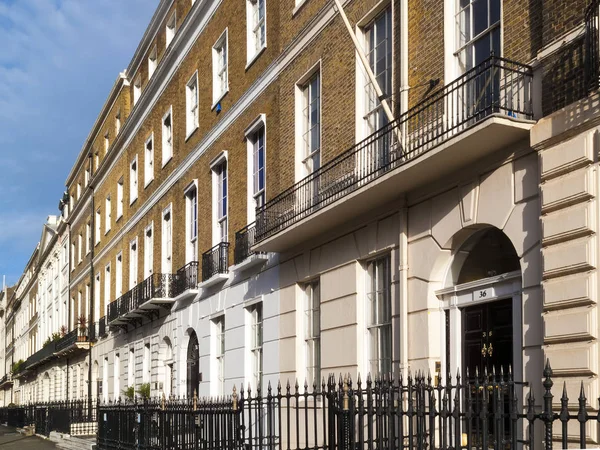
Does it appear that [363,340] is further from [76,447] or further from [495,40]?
[76,447]

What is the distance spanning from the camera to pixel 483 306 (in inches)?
440

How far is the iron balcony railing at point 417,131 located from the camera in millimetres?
10305

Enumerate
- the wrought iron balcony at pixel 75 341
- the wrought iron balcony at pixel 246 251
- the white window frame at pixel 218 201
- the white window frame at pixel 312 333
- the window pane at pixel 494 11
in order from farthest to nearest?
the wrought iron balcony at pixel 75 341 < the white window frame at pixel 218 201 < the wrought iron balcony at pixel 246 251 < the white window frame at pixel 312 333 < the window pane at pixel 494 11

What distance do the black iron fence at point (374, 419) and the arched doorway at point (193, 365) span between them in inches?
135

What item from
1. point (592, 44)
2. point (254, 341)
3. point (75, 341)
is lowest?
point (75, 341)

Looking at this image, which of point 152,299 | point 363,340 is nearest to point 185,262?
point 152,299

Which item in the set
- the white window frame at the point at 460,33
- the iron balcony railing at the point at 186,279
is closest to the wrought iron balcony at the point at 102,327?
the iron balcony railing at the point at 186,279

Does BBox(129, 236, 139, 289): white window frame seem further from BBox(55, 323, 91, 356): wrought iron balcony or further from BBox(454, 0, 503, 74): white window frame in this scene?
BBox(454, 0, 503, 74): white window frame

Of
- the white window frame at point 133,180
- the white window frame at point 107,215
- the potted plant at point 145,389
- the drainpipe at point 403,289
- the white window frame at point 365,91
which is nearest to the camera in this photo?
the drainpipe at point 403,289

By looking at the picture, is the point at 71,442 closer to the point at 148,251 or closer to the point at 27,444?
the point at 27,444

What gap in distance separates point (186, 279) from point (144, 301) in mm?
3505

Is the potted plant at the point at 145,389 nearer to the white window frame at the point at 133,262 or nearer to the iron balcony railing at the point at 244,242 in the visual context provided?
the white window frame at the point at 133,262

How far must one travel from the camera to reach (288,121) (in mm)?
17016

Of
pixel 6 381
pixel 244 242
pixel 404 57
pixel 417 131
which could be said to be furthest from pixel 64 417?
pixel 6 381
